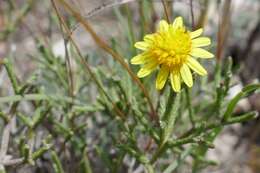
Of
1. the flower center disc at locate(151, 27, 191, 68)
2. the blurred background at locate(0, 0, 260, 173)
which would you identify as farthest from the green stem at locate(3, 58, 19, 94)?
the flower center disc at locate(151, 27, 191, 68)

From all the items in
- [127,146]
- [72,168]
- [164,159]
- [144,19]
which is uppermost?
[144,19]

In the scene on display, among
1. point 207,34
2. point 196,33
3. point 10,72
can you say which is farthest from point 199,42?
point 207,34

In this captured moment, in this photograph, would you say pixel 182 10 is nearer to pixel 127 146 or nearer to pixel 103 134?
pixel 103 134

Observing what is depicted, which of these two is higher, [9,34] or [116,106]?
[9,34]

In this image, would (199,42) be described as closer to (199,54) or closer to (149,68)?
(199,54)

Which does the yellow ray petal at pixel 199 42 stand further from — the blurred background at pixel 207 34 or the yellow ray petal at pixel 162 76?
the blurred background at pixel 207 34

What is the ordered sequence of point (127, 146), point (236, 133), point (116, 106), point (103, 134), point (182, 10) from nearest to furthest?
1. point (127, 146)
2. point (116, 106)
3. point (103, 134)
4. point (236, 133)
5. point (182, 10)

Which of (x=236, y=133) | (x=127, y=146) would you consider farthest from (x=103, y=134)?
(x=236, y=133)
